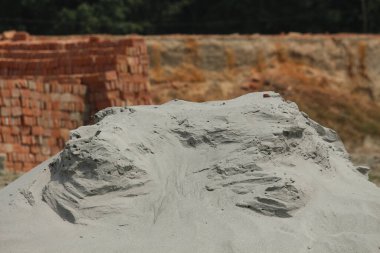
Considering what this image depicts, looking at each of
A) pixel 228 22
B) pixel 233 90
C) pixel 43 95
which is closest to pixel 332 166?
pixel 43 95

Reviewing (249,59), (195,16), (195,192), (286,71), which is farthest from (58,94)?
(195,16)

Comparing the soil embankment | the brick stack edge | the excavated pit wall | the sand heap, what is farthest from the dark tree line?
the sand heap

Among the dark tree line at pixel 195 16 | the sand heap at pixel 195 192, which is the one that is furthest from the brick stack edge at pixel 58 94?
the dark tree line at pixel 195 16

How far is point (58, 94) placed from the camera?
A: 18922mm

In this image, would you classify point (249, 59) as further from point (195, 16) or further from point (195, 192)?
point (195, 192)

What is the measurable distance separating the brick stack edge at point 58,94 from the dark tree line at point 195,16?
39.9ft

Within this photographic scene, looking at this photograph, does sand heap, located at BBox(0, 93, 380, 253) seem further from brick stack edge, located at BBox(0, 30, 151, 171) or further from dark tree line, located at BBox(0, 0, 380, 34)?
dark tree line, located at BBox(0, 0, 380, 34)

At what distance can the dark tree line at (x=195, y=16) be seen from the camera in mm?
33000

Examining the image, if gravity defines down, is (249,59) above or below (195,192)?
below

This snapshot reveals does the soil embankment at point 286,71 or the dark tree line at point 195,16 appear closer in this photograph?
the soil embankment at point 286,71

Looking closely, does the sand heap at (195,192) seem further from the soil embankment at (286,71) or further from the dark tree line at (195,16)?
the dark tree line at (195,16)

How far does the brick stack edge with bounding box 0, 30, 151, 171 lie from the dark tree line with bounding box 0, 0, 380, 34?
478 inches

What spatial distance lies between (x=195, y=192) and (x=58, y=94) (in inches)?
473

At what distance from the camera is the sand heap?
6793 mm
